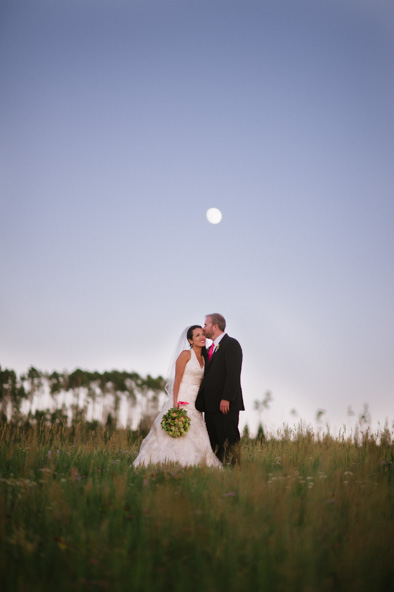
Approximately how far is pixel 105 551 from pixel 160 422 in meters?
4.72

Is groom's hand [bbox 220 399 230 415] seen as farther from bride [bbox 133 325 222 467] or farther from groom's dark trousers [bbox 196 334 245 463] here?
bride [bbox 133 325 222 467]

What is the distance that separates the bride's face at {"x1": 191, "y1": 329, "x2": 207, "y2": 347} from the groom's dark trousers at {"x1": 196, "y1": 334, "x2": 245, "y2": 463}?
35 centimetres

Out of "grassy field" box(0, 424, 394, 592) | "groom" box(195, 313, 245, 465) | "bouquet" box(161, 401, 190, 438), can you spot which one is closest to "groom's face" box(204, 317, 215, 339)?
"groom" box(195, 313, 245, 465)

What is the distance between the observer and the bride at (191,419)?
357 inches

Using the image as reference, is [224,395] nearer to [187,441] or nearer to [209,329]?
[187,441]

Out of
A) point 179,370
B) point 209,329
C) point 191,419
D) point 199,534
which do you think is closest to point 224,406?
point 191,419

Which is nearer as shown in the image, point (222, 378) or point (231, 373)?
point (231, 373)

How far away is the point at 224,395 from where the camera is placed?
361 inches

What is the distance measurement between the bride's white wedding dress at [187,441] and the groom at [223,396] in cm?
16

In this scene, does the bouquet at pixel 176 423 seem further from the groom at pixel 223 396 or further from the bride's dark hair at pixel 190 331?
the bride's dark hair at pixel 190 331

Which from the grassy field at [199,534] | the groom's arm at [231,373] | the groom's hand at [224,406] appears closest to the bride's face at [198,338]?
the groom's arm at [231,373]

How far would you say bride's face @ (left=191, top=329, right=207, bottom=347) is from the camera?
31.9ft

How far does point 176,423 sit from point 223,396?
3.25 ft

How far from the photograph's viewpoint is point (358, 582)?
4441mm
